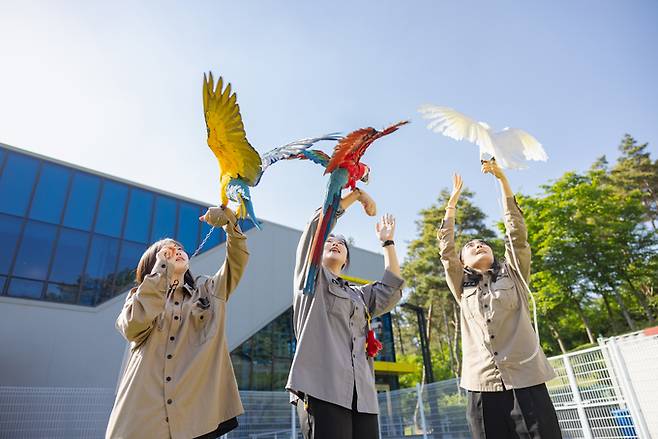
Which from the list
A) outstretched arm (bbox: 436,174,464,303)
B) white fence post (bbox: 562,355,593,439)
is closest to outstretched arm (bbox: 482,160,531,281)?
outstretched arm (bbox: 436,174,464,303)

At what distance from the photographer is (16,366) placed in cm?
1052

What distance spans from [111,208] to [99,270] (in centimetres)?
210

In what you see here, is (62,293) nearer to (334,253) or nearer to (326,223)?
(334,253)

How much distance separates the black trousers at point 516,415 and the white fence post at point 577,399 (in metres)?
3.74

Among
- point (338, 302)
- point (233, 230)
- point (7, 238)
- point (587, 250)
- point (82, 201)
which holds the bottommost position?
point (338, 302)

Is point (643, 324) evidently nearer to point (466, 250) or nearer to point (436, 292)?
point (436, 292)

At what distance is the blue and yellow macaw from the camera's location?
2.42m

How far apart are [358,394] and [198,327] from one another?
1.00 m

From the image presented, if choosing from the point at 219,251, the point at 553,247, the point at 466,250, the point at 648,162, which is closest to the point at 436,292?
the point at 553,247

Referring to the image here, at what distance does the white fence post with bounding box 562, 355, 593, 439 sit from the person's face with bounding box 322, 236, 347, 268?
4.56m

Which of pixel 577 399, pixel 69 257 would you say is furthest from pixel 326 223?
pixel 69 257

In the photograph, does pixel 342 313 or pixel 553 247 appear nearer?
pixel 342 313

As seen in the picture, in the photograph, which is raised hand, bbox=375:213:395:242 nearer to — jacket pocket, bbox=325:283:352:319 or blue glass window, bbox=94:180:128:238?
jacket pocket, bbox=325:283:352:319

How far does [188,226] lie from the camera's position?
14.6 metres
